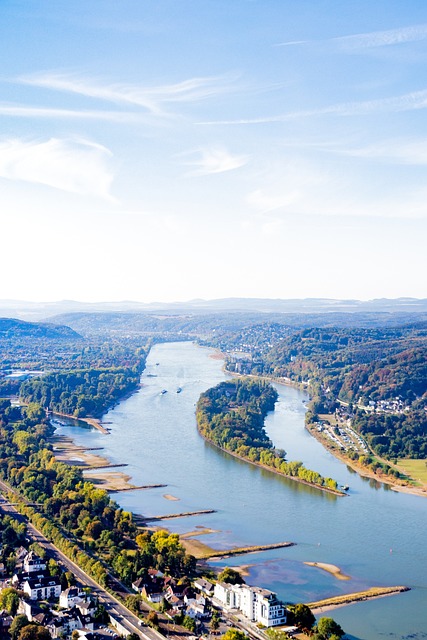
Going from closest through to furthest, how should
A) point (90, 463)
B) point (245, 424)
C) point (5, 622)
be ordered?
1. point (5, 622)
2. point (90, 463)
3. point (245, 424)

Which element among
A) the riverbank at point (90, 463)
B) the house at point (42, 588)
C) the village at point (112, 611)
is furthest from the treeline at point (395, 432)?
the house at point (42, 588)

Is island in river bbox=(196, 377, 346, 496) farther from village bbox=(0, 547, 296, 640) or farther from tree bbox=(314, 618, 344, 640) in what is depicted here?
tree bbox=(314, 618, 344, 640)

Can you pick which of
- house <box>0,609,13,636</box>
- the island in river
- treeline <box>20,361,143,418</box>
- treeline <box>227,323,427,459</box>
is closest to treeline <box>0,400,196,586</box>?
house <box>0,609,13,636</box>

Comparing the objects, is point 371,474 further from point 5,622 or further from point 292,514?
point 5,622

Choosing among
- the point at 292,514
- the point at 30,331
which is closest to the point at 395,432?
the point at 292,514

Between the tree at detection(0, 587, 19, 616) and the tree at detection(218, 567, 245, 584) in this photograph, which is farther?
the tree at detection(218, 567, 245, 584)

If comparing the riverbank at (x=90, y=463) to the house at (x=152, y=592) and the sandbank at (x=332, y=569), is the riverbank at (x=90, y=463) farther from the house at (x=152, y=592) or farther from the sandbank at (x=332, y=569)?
the house at (x=152, y=592)
